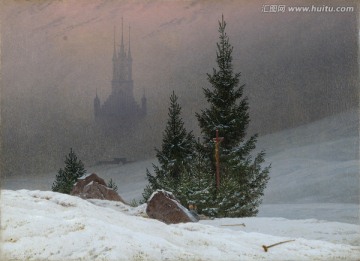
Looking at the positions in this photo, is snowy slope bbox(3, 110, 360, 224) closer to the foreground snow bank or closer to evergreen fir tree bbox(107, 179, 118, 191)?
evergreen fir tree bbox(107, 179, 118, 191)

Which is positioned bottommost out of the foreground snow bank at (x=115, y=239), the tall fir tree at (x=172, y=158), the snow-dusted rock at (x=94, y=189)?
the foreground snow bank at (x=115, y=239)

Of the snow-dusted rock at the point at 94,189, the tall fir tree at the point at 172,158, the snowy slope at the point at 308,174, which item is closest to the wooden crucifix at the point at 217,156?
the tall fir tree at the point at 172,158

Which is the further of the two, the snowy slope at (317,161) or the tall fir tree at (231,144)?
the tall fir tree at (231,144)

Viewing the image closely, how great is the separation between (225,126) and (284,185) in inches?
107

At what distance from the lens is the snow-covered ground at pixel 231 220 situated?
8617mm

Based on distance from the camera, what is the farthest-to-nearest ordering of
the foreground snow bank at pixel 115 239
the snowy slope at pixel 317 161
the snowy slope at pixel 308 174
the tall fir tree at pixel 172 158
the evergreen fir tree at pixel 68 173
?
the tall fir tree at pixel 172 158, the evergreen fir tree at pixel 68 173, the snowy slope at pixel 317 161, the snowy slope at pixel 308 174, the foreground snow bank at pixel 115 239

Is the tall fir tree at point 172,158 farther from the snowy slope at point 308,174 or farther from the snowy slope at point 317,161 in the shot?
the snowy slope at point 317,161

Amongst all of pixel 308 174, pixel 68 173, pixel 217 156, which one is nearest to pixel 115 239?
pixel 68 173

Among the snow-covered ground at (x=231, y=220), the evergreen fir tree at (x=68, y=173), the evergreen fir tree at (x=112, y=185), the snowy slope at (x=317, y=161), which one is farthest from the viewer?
the evergreen fir tree at (x=112, y=185)

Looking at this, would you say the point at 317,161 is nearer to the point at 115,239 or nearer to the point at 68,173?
the point at 68,173

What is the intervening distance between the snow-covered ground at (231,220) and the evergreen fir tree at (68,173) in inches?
9.0

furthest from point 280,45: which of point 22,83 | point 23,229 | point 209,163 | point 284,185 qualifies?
point 23,229

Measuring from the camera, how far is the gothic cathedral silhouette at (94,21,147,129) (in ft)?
44.0

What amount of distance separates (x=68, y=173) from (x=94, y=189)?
0.83m
